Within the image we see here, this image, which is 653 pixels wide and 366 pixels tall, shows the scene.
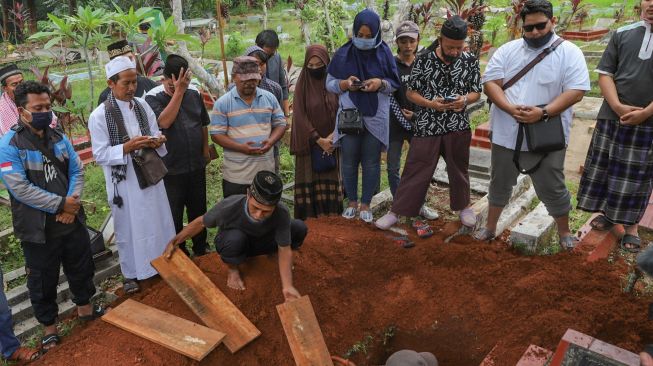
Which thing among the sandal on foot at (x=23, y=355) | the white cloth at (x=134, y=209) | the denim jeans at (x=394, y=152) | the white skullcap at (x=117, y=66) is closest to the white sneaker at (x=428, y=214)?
the denim jeans at (x=394, y=152)

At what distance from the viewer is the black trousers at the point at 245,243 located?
328 cm

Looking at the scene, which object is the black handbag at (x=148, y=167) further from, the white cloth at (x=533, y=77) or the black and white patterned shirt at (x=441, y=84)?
the white cloth at (x=533, y=77)

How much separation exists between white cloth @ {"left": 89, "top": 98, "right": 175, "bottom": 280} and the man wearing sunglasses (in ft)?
8.23

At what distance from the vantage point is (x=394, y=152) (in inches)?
178

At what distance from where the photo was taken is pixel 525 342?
290cm

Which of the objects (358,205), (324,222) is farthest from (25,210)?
(358,205)

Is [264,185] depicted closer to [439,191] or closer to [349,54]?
[349,54]

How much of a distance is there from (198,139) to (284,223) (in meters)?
1.09

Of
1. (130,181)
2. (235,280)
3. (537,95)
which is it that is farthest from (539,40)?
(130,181)

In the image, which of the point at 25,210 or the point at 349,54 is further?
the point at 349,54

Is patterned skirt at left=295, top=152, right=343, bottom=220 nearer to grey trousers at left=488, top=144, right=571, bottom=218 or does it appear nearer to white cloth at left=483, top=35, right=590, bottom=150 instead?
grey trousers at left=488, top=144, right=571, bottom=218

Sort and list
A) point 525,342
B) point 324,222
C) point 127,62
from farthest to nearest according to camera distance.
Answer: point 324,222 → point 127,62 → point 525,342

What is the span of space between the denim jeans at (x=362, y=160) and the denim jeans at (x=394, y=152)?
226mm

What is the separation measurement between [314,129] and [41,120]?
6.94 ft
